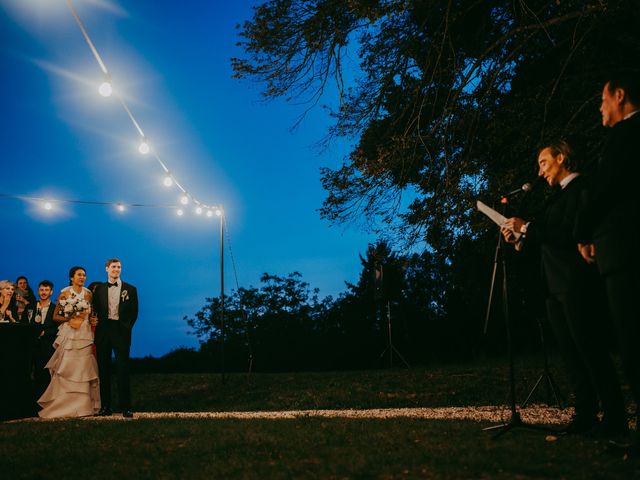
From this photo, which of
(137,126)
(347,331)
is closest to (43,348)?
(137,126)

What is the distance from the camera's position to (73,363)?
6965 mm

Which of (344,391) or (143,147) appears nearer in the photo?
(143,147)

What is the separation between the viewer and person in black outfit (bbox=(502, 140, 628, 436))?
3105 mm

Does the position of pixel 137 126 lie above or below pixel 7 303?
above

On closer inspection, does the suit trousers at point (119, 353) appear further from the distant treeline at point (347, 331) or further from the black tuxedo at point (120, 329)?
the distant treeline at point (347, 331)

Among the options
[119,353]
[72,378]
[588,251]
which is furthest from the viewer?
[72,378]

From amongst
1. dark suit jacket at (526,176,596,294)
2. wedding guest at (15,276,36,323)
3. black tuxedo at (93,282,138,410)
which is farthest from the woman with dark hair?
dark suit jacket at (526,176,596,294)

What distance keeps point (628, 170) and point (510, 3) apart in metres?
6.68

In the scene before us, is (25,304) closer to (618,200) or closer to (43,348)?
(43,348)

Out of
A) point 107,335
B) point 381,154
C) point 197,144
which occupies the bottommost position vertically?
point 107,335

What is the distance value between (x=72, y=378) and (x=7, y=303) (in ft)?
5.28

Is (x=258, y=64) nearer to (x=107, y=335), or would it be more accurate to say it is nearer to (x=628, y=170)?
(x=107, y=335)

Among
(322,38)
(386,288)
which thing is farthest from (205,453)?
(386,288)

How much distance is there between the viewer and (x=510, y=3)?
320 inches
